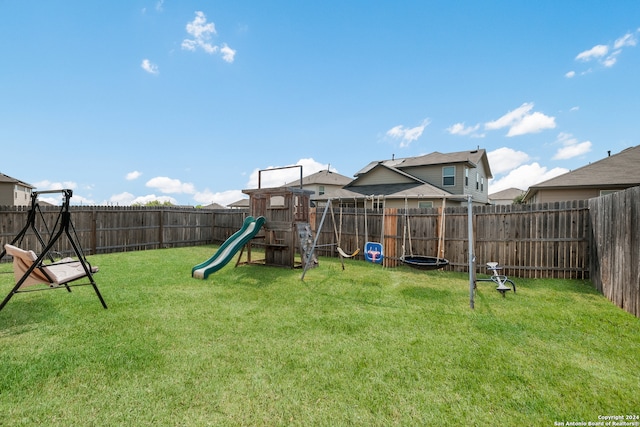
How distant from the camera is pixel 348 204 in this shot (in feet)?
63.2

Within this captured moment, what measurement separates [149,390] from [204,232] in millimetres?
12993

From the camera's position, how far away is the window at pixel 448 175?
708 inches

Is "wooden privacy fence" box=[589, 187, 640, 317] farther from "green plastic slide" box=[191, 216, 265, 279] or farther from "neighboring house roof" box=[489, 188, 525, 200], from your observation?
"neighboring house roof" box=[489, 188, 525, 200]

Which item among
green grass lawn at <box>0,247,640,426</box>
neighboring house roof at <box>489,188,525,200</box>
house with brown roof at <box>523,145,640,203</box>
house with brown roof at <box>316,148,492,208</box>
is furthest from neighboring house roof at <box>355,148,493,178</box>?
neighboring house roof at <box>489,188,525,200</box>

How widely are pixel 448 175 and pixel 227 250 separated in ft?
51.2

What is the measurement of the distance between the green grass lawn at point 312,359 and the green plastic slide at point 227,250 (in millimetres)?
1306

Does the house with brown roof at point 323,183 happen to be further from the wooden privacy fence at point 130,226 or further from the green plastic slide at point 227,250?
the green plastic slide at point 227,250

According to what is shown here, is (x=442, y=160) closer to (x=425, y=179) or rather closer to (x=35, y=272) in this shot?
(x=425, y=179)

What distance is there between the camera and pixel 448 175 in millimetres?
18172

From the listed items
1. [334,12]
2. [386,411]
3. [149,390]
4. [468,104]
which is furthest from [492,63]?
[149,390]

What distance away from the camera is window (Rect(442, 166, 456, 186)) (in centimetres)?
1798

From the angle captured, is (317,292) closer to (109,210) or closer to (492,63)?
(492,63)

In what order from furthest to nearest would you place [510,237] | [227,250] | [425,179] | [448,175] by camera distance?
[425,179], [448,175], [227,250], [510,237]

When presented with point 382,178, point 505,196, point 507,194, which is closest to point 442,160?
point 382,178
